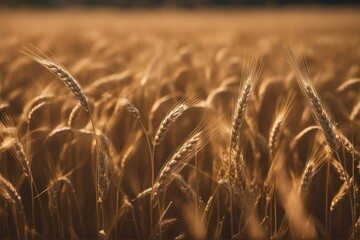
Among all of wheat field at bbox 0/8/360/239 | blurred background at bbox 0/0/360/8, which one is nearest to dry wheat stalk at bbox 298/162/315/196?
wheat field at bbox 0/8/360/239

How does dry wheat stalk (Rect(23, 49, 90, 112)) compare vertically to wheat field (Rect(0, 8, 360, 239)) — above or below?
above

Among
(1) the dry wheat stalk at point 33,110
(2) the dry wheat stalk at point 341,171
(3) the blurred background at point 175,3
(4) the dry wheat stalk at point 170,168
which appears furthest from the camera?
(3) the blurred background at point 175,3

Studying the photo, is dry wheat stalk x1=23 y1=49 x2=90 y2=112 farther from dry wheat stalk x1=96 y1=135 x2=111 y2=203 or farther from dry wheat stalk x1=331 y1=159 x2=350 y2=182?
dry wheat stalk x1=331 y1=159 x2=350 y2=182

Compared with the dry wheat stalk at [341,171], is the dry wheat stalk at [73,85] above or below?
above

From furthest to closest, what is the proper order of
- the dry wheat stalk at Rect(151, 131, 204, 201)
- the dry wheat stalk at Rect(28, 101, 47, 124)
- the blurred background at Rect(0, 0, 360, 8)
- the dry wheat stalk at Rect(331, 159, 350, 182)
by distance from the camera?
the blurred background at Rect(0, 0, 360, 8) → the dry wheat stalk at Rect(28, 101, 47, 124) → the dry wheat stalk at Rect(331, 159, 350, 182) → the dry wheat stalk at Rect(151, 131, 204, 201)

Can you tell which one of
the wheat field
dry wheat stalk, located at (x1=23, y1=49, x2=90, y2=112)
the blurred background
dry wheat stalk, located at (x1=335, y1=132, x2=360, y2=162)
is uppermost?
the blurred background

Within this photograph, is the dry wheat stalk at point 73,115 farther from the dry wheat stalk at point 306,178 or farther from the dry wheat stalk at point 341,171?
the dry wheat stalk at point 341,171

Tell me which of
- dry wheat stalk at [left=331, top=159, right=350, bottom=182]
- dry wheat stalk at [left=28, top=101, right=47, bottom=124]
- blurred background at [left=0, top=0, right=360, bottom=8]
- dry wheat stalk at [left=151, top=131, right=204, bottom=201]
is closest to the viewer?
dry wheat stalk at [left=151, top=131, right=204, bottom=201]

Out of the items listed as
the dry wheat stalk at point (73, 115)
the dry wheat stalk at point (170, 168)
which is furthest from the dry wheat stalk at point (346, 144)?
the dry wheat stalk at point (73, 115)

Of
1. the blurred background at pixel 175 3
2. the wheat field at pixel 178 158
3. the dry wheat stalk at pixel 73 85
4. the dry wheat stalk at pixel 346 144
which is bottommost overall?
the wheat field at pixel 178 158

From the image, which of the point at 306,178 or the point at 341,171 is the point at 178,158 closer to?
the point at 306,178

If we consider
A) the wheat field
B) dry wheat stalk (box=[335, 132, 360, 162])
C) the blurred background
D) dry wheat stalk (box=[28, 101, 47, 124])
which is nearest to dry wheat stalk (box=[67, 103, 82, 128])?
the wheat field

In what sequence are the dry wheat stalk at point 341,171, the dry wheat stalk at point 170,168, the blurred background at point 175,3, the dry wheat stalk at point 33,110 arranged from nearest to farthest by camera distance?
the dry wheat stalk at point 170,168 → the dry wheat stalk at point 341,171 → the dry wheat stalk at point 33,110 → the blurred background at point 175,3

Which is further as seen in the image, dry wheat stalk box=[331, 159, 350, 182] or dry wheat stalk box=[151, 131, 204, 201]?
dry wheat stalk box=[331, 159, 350, 182]
